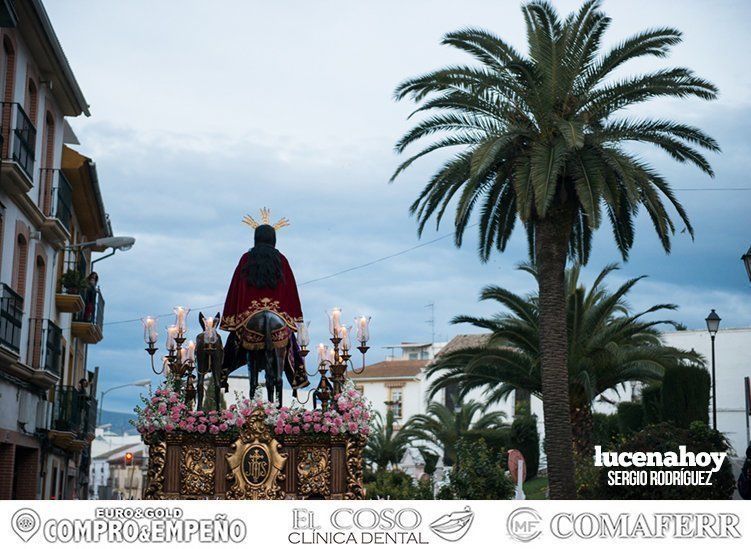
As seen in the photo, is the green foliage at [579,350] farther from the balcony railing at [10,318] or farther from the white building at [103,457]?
the white building at [103,457]

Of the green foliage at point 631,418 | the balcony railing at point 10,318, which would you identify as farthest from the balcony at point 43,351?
the green foliage at point 631,418

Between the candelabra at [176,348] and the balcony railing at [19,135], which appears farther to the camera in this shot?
the balcony railing at [19,135]

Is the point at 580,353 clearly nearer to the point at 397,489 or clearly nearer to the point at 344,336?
the point at 397,489

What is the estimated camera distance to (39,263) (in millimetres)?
28016

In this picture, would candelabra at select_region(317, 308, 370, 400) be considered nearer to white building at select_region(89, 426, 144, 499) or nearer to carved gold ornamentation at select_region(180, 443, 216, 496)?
carved gold ornamentation at select_region(180, 443, 216, 496)

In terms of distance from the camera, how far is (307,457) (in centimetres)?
1641

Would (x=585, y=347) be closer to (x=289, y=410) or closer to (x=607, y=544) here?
(x=289, y=410)

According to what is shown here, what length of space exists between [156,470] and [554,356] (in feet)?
34.1

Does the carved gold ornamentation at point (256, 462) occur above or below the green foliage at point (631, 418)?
below

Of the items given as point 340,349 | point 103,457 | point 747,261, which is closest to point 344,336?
point 340,349

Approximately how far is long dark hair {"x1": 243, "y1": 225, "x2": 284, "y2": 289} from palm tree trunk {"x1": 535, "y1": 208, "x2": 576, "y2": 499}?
793cm

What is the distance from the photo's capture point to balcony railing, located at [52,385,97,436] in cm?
3075

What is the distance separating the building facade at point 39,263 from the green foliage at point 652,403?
16.1 meters

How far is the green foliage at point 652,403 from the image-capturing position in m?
32.4
